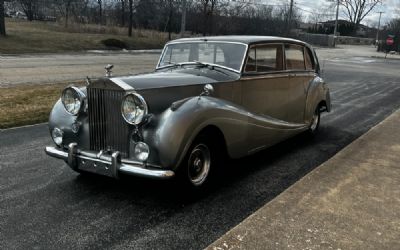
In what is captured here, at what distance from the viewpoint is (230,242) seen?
3643mm

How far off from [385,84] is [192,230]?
675 inches

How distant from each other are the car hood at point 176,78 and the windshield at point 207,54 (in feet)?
0.75

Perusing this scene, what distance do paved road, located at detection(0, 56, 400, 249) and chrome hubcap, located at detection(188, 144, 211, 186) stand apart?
21cm

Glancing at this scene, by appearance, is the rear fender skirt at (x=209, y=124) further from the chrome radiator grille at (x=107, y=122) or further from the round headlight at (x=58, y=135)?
the round headlight at (x=58, y=135)

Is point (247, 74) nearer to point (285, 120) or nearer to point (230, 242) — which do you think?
point (285, 120)

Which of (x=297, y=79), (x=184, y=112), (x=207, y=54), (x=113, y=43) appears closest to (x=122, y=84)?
(x=184, y=112)

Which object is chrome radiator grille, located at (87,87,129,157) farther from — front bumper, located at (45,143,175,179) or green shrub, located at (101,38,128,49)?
green shrub, located at (101,38,128,49)

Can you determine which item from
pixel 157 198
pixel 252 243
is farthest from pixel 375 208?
pixel 157 198

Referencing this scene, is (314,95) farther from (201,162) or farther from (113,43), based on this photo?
(113,43)

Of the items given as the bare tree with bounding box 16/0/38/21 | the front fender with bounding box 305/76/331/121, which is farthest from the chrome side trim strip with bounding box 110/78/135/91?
the bare tree with bounding box 16/0/38/21

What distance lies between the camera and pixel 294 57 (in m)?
6.87

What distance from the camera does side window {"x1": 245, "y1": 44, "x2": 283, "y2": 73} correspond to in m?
5.77

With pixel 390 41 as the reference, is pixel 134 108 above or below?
below

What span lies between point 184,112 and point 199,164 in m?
0.73
